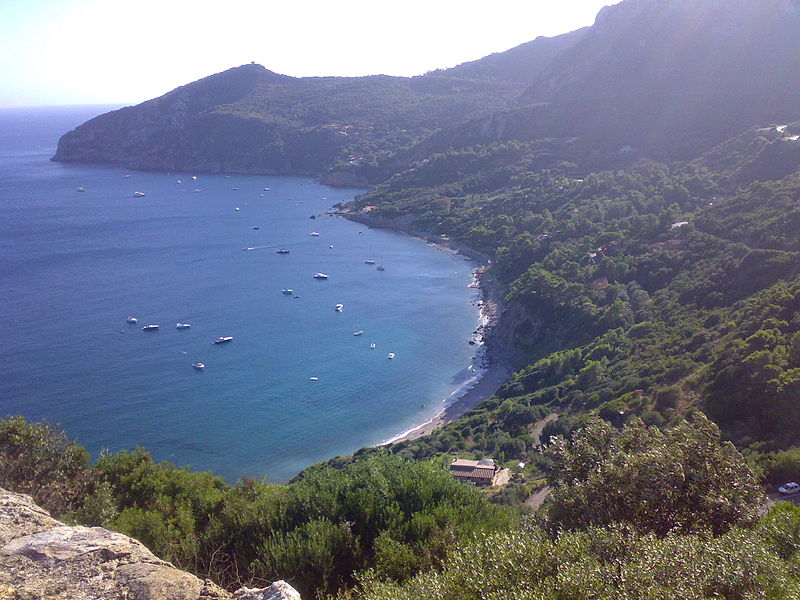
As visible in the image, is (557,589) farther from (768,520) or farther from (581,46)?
(581,46)

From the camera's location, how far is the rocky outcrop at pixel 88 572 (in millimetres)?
5438

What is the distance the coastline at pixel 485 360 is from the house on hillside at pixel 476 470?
7500 millimetres

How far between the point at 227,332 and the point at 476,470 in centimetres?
2826

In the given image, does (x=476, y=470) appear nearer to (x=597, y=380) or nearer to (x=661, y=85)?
Answer: (x=597, y=380)

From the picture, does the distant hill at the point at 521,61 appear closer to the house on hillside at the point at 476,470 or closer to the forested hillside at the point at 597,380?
the forested hillside at the point at 597,380

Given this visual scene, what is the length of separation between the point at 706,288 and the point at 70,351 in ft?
137

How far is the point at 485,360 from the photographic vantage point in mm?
40781

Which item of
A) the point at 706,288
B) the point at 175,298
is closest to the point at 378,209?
the point at 175,298

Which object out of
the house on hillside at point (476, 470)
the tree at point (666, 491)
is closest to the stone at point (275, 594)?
the tree at point (666, 491)

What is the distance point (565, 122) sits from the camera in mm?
83062

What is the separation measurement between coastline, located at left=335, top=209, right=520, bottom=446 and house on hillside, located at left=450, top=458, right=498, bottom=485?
7500mm

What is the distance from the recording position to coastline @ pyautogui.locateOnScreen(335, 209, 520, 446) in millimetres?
33312

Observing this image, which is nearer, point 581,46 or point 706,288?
point 706,288

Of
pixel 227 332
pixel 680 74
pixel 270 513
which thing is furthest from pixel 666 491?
pixel 680 74
